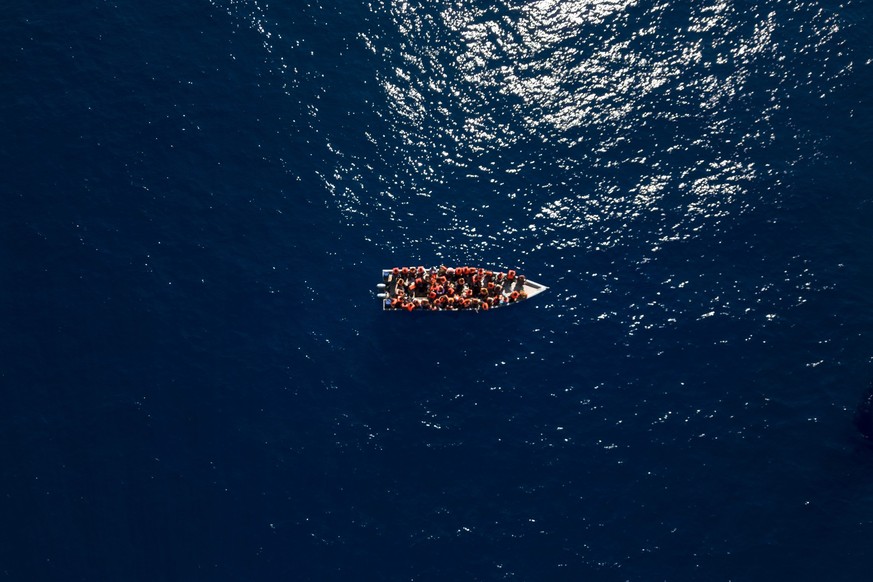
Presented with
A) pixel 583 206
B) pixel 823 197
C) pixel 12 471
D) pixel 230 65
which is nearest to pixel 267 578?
pixel 12 471

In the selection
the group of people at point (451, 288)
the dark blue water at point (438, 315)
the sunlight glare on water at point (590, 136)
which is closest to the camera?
the dark blue water at point (438, 315)

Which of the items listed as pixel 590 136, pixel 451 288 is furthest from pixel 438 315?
pixel 590 136

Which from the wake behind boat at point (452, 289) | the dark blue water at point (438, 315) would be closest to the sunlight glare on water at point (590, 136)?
the dark blue water at point (438, 315)

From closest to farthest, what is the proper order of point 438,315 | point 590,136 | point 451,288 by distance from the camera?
point 451,288
point 438,315
point 590,136

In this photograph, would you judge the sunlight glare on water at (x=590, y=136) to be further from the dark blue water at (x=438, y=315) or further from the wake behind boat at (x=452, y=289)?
the wake behind boat at (x=452, y=289)

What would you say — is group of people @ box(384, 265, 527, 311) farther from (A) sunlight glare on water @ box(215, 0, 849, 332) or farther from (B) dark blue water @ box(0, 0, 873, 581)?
(A) sunlight glare on water @ box(215, 0, 849, 332)

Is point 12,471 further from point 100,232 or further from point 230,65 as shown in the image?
point 230,65

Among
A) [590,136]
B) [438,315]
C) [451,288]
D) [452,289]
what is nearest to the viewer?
[452,289]

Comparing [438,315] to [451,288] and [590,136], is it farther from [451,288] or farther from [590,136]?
[590,136]
